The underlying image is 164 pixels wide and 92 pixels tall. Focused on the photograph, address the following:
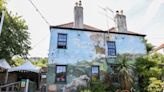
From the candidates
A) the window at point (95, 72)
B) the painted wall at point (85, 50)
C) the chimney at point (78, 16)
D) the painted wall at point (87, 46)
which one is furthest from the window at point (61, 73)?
the chimney at point (78, 16)

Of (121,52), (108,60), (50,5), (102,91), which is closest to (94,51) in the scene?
(108,60)

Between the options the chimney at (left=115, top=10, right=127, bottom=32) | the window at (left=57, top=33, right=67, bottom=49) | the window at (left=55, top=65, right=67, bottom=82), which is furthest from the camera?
the chimney at (left=115, top=10, right=127, bottom=32)

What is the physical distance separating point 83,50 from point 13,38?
936cm

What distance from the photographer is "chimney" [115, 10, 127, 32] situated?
20469 mm

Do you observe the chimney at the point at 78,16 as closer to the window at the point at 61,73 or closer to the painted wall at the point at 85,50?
the painted wall at the point at 85,50

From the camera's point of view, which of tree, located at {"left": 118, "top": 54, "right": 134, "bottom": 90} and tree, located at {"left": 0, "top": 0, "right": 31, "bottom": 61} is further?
tree, located at {"left": 0, "top": 0, "right": 31, "bottom": 61}

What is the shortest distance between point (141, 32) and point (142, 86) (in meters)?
6.92

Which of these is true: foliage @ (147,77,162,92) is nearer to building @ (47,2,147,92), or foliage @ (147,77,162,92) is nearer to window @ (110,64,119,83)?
window @ (110,64,119,83)

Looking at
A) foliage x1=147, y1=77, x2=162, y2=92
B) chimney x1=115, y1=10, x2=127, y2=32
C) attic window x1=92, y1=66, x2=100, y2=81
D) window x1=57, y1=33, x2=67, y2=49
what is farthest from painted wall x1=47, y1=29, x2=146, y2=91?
foliage x1=147, y1=77, x2=162, y2=92

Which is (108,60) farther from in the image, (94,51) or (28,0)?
(28,0)

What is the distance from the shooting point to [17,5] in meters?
9.16

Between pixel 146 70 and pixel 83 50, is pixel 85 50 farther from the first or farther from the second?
pixel 146 70

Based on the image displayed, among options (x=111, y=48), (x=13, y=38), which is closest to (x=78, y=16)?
(x=111, y=48)

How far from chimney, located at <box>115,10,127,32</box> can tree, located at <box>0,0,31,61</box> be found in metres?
12.1
